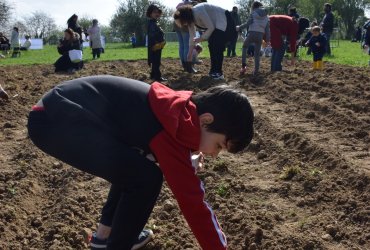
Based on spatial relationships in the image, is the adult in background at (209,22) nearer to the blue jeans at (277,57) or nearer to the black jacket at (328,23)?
the blue jeans at (277,57)

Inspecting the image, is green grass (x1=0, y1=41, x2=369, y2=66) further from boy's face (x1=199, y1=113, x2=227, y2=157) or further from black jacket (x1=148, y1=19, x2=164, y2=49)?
boy's face (x1=199, y1=113, x2=227, y2=157)

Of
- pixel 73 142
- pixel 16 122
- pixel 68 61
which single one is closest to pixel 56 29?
pixel 68 61

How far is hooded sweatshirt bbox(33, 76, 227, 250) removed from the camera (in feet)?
7.41

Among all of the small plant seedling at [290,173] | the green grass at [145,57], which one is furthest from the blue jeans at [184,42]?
the small plant seedling at [290,173]

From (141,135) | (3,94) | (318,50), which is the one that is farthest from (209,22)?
(141,135)

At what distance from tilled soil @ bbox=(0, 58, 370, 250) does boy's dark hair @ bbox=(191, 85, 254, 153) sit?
1325 mm

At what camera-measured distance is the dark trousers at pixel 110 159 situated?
2371 millimetres

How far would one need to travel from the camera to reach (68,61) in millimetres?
13844

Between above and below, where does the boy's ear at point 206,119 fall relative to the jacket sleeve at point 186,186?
above

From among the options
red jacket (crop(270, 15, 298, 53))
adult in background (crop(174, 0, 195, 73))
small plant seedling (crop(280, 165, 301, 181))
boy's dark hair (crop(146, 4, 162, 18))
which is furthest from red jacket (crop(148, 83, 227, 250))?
red jacket (crop(270, 15, 298, 53))

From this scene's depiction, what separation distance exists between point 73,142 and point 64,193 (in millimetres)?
2252

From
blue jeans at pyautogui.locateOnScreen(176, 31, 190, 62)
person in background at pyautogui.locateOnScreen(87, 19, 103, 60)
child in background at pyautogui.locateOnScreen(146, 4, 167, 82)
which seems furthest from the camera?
person in background at pyautogui.locateOnScreen(87, 19, 103, 60)

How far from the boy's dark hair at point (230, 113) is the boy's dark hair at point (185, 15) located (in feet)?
25.2

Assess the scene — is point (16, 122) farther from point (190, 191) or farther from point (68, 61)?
point (68, 61)
